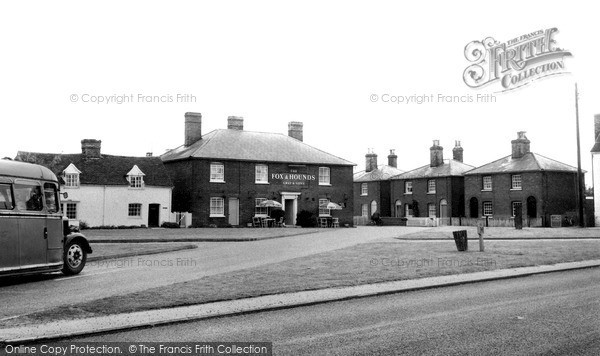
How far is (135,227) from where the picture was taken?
139 feet

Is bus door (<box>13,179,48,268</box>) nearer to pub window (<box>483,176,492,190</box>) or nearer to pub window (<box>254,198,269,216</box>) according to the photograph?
pub window (<box>254,198,269,216</box>)

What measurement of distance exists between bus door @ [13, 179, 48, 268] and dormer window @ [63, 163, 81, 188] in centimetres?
2878

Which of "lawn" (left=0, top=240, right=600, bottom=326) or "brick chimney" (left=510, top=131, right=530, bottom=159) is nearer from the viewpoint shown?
"lawn" (left=0, top=240, right=600, bottom=326)

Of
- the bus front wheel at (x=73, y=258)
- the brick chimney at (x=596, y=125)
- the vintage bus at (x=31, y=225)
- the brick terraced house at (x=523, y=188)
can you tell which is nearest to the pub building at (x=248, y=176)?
the brick terraced house at (x=523, y=188)

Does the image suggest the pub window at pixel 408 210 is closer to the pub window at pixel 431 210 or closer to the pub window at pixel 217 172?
the pub window at pixel 431 210

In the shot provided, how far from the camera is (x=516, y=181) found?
54312 millimetres

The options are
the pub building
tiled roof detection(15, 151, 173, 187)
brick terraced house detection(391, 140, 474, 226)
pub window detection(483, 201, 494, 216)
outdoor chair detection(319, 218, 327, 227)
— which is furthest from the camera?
brick terraced house detection(391, 140, 474, 226)

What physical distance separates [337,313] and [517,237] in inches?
922

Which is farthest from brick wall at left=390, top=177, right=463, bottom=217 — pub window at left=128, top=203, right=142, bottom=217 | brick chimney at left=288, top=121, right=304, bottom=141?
pub window at left=128, top=203, right=142, bottom=217

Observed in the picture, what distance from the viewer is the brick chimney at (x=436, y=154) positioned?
63.5m

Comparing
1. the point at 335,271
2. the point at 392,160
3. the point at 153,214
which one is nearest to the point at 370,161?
the point at 392,160

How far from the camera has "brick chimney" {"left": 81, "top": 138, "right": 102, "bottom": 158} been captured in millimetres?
44162

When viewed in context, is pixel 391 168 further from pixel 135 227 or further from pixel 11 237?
pixel 11 237

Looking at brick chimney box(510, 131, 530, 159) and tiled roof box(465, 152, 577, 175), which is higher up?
brick chimney box(510, 131, 530, 159)
